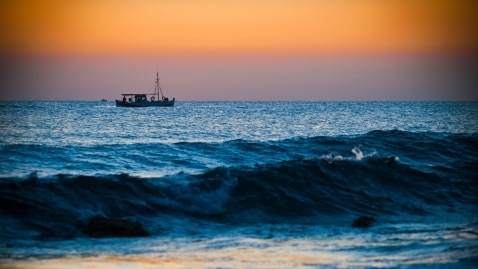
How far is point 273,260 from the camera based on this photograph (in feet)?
40.6

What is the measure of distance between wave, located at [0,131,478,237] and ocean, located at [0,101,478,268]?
2.5 inches

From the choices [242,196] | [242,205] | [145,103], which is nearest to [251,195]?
[242,196]

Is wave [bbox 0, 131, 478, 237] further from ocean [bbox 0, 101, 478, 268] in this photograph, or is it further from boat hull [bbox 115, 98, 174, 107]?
boat hull [bbox 115, 98, 174, 107]

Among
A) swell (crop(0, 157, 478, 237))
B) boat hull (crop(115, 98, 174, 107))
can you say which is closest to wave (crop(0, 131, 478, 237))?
swell (crop(0, 157, 478, 237))

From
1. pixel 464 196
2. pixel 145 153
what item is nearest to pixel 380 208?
pixel 464 196

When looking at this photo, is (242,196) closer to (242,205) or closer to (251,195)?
(251,195)

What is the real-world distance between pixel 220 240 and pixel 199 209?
5.25 m

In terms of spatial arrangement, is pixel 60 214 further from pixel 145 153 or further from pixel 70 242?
pixel 145 153

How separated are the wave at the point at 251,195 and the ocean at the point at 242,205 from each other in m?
0.06

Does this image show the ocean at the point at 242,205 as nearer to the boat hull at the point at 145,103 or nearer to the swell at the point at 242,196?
the swell at the point at 242,196

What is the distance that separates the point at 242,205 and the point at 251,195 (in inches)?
49.9

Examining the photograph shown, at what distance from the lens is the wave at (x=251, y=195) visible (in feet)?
62.7

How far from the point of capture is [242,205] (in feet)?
69.6

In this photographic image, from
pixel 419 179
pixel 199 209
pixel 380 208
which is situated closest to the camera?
pixel 199 209
